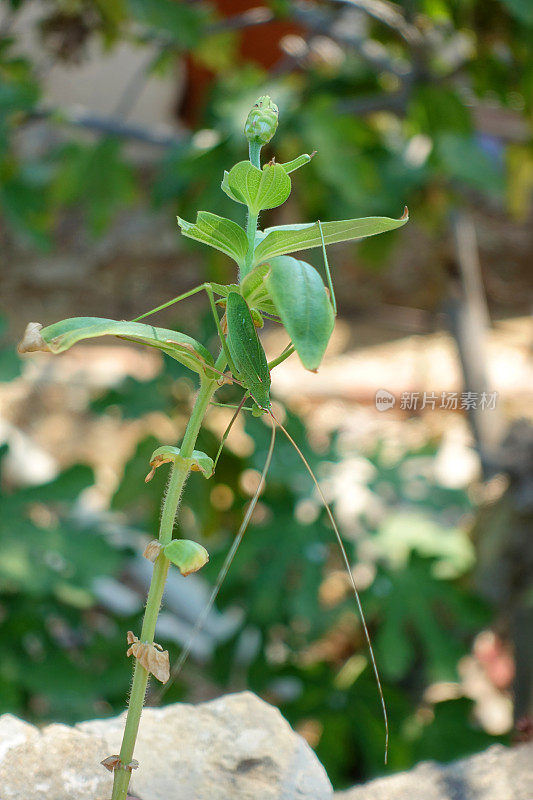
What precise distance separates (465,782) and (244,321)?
0.46 m

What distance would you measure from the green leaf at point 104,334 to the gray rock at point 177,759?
307 mm

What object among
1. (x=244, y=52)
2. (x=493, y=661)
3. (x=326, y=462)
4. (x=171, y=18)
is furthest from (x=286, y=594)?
(x=244, y=52)

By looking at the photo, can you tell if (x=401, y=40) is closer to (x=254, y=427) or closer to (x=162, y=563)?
(x=254, y=427)

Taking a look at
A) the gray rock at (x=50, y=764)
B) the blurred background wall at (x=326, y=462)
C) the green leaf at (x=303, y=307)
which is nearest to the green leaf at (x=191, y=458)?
the green leaf at (x=303, y=307)

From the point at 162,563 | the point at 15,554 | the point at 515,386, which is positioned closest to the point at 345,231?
the point at 162,563

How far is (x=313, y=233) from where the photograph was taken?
0.34 m

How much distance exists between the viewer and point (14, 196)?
1356mm

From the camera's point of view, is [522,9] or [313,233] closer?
[313,233]

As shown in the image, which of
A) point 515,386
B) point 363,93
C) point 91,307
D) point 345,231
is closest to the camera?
point 345,231

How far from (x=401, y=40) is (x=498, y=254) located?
1865 millimetres

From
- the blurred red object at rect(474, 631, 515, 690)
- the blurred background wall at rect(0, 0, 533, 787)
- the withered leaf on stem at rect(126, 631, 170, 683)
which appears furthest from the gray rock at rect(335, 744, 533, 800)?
the blurred red object at rect(474, 631, 515, 690)

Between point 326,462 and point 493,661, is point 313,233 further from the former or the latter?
point 493,661

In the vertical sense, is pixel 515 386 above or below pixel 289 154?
below

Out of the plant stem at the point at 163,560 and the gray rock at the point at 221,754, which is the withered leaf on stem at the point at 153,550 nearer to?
the plant stem at the point at 163,560
